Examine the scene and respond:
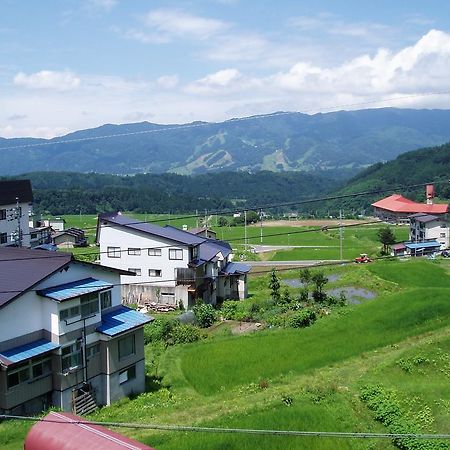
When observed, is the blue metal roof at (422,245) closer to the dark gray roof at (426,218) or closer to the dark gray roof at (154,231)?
the dark gray roof at (426,218)

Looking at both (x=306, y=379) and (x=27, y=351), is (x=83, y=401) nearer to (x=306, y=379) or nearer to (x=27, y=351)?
(x=27, y=351)

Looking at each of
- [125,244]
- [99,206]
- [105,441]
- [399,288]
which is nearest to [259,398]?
[105,441]

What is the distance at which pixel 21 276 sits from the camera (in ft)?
57.3

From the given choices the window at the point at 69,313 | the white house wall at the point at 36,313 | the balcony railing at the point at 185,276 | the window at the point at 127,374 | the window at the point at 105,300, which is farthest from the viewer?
the balcony railing at the point at 185,276

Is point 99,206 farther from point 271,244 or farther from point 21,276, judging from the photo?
point 21,276

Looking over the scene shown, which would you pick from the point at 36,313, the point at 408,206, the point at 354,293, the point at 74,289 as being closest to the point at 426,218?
the point at 408,206

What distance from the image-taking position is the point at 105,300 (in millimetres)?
Result: 20391

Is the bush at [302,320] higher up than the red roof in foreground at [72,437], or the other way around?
the red roof in foreground at [72,437]

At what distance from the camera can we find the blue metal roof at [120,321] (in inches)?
747

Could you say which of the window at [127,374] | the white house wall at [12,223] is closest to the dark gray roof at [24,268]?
the window at [127,374]

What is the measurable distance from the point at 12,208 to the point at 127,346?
84.8 feet

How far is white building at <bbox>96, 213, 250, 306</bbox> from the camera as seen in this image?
33969 mm

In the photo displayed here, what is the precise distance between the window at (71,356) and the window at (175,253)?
53.2 ft

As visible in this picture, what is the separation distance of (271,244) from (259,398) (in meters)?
63.9
